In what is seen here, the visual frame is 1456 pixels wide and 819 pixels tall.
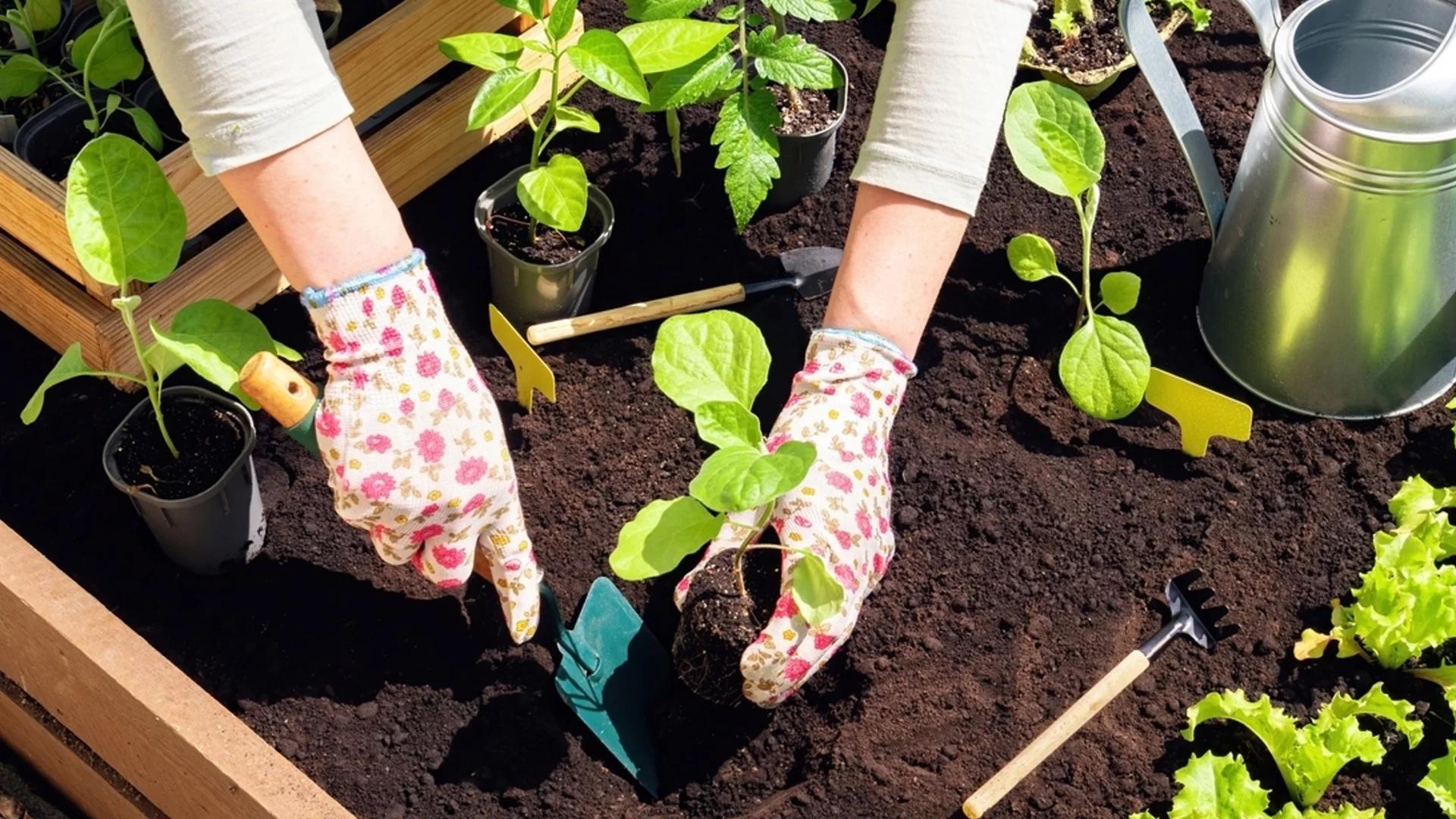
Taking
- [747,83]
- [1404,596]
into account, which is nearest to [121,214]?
[747,83]

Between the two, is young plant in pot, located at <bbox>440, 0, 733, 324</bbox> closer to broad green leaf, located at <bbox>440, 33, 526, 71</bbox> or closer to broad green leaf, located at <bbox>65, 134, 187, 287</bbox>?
broad green leaf, located at <bbox>440, 33, 526, 71</bbox>

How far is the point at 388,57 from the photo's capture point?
1.78 metres

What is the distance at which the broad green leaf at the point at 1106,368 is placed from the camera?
1696 mm

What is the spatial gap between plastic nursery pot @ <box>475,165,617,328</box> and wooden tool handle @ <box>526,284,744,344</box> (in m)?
0.03

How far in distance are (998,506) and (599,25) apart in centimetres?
95

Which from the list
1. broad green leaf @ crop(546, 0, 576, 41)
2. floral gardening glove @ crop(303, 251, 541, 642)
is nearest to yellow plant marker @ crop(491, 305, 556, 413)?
floral gardening glove @ crop(303, 251, 541, 642)

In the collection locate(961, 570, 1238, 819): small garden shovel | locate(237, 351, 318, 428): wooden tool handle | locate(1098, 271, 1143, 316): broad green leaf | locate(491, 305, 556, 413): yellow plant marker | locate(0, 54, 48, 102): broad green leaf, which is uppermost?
locate(0, 54, 48, 102): broad green leaf

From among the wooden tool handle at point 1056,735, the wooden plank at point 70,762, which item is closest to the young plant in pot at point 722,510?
the wooden tool handle at point 1056,735

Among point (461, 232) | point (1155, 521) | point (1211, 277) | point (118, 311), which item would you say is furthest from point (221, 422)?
point (1211, 277)

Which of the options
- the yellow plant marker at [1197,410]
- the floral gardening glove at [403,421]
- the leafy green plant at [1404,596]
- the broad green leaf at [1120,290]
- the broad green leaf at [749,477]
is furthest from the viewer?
the broad green leaf at [1120,290]

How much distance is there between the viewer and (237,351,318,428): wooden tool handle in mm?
1271

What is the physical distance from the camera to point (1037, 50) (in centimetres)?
210

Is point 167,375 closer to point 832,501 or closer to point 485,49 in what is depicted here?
point 485,49

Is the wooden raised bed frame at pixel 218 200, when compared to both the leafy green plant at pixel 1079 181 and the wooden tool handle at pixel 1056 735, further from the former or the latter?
the wooden tool handle at pixel 1056 735
